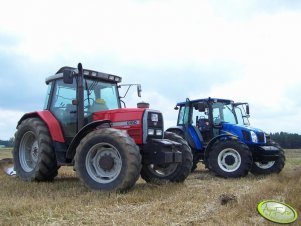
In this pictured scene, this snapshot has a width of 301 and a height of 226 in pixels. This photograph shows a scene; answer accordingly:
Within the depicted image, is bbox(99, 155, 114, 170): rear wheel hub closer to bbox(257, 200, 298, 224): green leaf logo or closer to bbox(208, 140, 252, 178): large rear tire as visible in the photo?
bbox(257, 200, 298, 224): green leaf logo

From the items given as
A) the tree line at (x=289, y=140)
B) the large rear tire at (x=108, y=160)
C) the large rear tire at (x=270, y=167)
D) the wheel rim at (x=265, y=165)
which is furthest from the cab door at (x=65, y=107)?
the tree line at (x=289, y=140)

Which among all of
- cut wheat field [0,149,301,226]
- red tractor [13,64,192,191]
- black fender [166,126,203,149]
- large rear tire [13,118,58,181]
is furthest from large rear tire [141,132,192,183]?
black fender [166,126,203,149]

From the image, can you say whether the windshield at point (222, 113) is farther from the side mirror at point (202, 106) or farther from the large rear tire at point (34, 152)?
the large rear tire at point (34, 152)

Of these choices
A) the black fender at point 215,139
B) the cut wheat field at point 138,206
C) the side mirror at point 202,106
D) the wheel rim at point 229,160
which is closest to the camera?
the cut wheat field at point 138,206

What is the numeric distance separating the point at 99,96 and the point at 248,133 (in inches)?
185

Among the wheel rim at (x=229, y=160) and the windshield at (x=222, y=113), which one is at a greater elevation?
the windshield at (x=222, y=113)

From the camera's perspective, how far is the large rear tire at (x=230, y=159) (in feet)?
36.7

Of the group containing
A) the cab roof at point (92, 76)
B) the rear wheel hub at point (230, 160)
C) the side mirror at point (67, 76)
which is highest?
the cab roof at point (92, 76)

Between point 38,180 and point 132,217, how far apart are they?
13.8 feet

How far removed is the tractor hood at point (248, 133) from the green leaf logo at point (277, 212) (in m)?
6.25

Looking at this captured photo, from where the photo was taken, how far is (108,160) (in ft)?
25.4

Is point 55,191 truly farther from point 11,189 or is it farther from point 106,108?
point 106,108

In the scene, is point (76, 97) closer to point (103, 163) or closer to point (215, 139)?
point (103, 163)

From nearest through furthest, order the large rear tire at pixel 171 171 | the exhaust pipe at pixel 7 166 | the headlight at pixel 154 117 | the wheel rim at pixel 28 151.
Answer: the headlight at pixel 154 117, the large rear tire at pixel 171 171, the wheel rim at pixel 28 151, the exhaust pipe at pixel 7 166
